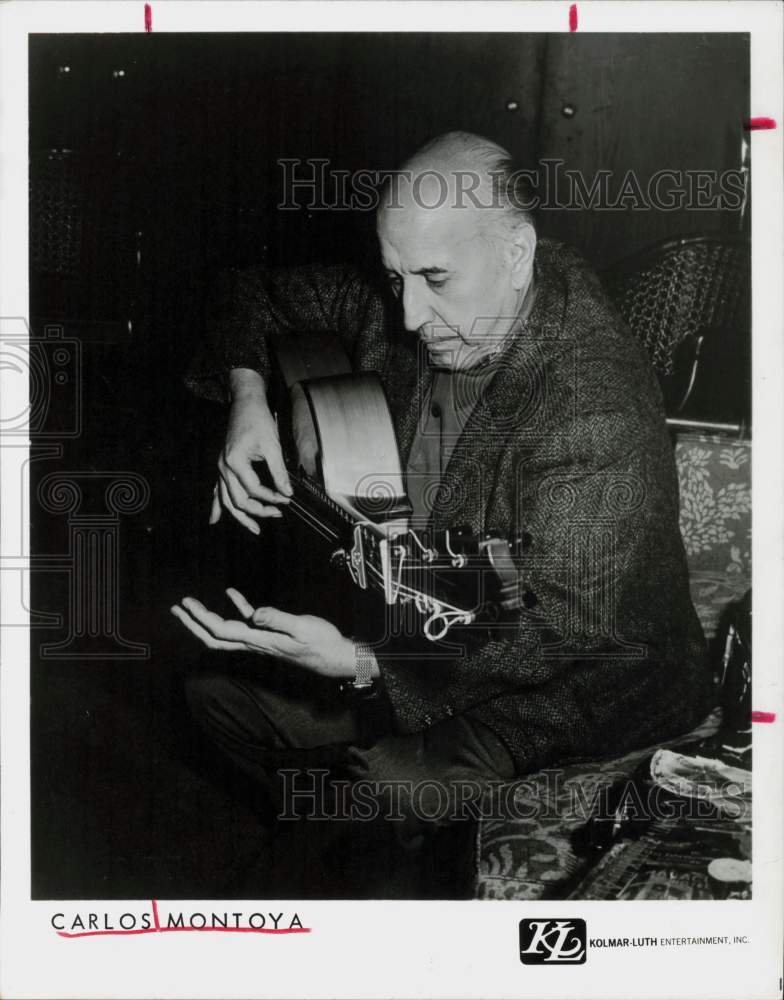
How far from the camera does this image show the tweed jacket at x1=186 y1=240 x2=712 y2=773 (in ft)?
5.89

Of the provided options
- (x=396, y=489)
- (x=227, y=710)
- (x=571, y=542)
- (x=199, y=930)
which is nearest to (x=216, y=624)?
(x=227, y=710)

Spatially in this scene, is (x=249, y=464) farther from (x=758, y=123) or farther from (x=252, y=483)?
(x=758, y=123)

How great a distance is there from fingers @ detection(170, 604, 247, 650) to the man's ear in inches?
35.3

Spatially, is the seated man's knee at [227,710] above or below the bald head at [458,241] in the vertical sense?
below

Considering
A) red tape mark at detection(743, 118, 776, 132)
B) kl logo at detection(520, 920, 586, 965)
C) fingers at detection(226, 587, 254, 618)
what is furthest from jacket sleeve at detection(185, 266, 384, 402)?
kl logo at detection(520, 920, 586, 965)

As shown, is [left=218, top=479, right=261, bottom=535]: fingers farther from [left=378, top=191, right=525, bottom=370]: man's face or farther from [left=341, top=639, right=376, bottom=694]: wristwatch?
[left=378, top=191, right=525, bottom=370]: man's face

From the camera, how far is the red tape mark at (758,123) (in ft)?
6.02

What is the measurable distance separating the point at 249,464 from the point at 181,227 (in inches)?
19.3

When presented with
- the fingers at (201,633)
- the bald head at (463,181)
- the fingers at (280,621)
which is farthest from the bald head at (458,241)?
the fingers at (201,633)

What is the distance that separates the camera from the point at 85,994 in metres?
1.82

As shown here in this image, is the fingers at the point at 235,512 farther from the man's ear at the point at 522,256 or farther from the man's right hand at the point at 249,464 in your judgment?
the man's ear at the point at 522,256

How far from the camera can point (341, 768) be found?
1.83 meters

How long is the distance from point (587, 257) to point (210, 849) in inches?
54.3

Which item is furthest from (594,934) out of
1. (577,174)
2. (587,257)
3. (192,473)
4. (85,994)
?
(577,174)
